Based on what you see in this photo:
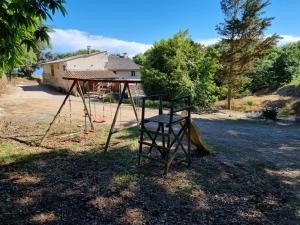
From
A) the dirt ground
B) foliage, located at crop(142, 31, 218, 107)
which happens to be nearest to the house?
foliage, located at crop(142, 31, 218, 107)

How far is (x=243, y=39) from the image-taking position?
21.1 metres

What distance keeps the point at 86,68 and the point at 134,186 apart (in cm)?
3069

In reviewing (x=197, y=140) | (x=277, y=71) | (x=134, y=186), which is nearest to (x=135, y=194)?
(x=134, y=186)

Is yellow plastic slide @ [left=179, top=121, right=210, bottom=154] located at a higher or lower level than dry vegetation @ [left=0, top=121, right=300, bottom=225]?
higher

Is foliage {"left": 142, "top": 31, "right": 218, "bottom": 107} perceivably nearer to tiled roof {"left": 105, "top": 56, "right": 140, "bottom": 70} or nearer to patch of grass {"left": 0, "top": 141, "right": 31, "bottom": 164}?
patch of grass {"left": 0, "top": 141, "right": 31, "bottom": 164}

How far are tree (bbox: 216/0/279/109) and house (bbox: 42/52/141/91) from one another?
14575mm

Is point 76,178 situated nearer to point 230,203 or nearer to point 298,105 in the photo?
point 230,203

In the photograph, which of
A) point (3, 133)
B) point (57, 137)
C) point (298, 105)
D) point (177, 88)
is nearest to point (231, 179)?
point (57, 137)

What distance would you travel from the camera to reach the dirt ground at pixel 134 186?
4.30 meters

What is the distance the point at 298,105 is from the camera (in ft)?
64.8

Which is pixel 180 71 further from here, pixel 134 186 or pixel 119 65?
pixel 119 65

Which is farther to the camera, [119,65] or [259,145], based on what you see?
[119,65]

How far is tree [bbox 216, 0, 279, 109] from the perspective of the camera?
2045cm

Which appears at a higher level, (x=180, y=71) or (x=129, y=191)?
(x=180, y=71)
